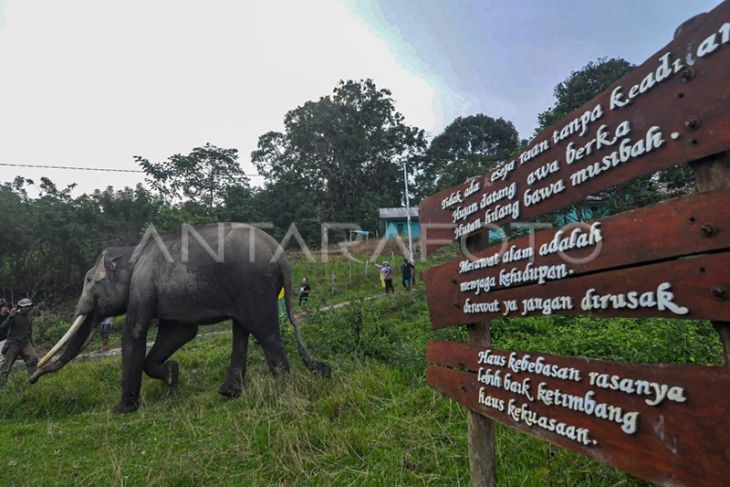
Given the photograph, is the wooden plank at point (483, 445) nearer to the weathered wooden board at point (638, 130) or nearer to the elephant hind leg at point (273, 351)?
the weathered wooden board at point (638, 130)

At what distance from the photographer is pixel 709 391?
1.44m

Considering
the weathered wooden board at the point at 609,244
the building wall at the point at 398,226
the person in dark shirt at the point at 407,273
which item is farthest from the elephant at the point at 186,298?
the building wall at the point at 398,226

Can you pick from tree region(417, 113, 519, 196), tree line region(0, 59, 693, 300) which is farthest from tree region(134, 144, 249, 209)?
tree region(417, 113, 519, 196)

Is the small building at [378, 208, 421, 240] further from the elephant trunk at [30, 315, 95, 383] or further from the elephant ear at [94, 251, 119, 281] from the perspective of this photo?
the elephant trunk at [30, 315, 95, 383]

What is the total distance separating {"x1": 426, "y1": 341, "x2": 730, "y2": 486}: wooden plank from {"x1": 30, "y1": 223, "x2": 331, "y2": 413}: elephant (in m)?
4.01

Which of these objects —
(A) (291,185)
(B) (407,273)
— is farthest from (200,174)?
(B) (407,273)

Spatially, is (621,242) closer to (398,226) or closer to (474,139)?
(398,226)

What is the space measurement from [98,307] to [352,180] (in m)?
31.6

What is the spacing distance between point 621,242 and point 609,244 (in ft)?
0.15

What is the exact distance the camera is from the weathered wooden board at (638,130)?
4.86ft

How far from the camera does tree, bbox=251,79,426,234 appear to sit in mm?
36844

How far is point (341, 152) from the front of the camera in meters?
37.1

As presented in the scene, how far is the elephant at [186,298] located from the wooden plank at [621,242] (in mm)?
3982

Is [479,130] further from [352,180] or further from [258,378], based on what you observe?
[258,378]
